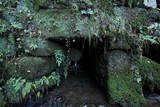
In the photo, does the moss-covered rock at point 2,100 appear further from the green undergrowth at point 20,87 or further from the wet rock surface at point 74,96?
the wet rock surface at point 74,96

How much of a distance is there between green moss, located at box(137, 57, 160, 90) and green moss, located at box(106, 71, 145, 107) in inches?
13.4

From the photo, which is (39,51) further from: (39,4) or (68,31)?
(39,4)

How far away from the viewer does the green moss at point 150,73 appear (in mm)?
4152

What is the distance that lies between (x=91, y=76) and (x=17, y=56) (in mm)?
1939

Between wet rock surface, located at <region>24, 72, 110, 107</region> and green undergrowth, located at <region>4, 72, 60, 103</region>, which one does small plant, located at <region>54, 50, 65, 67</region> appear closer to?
green undergrowth, located at <region>4, 72, 60, 103</region>

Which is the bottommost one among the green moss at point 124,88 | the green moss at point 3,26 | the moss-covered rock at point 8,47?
the green moss at point 124,88

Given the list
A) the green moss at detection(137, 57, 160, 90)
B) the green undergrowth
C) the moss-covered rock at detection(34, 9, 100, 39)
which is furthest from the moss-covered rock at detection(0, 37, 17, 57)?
the green moss at detection(137, 57, 160, 90)

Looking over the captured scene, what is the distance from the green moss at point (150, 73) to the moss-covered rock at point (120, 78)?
0.76 feet

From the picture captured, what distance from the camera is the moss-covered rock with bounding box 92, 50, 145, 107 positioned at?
3.69m

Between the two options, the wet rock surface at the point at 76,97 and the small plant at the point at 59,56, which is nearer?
the wet rock surface at the point at 76,97

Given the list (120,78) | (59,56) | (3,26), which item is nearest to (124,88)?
(120,78)

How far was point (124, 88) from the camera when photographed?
3816 millimetres

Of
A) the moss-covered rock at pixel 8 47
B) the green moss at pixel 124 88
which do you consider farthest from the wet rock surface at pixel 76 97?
the moss-covered rock at pixel 8 47

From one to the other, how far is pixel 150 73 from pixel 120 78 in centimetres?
81
